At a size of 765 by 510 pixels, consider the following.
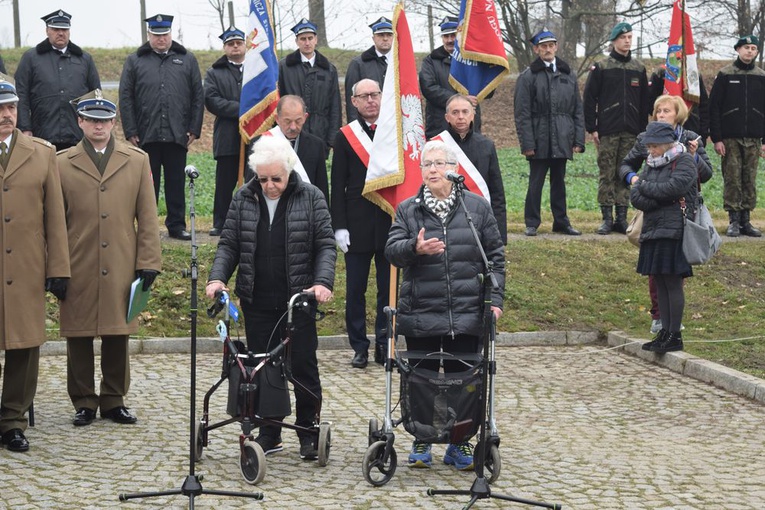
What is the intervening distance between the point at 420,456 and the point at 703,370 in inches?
154

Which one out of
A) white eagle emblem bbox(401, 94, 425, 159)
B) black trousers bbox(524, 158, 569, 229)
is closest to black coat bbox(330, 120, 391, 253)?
white eagle emblem bbox(401, 94, 425, 159)

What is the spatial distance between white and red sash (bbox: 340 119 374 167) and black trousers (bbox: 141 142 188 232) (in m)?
4.15

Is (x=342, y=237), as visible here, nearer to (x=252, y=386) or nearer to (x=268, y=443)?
(x=268, y=443)

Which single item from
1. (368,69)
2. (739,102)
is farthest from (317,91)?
(739,102)

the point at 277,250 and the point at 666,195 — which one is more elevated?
the point at 666,195

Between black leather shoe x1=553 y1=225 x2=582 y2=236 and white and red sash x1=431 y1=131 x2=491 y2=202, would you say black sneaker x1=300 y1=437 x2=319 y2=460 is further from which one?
black leather shoe x1=553 y1=225 x2=582 y2=236

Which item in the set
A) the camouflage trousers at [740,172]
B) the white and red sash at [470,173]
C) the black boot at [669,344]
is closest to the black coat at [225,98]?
the white and red sash at [470,173]

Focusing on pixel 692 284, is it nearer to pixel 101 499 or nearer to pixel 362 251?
pixel 362 251

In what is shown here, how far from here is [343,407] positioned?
30.4ft

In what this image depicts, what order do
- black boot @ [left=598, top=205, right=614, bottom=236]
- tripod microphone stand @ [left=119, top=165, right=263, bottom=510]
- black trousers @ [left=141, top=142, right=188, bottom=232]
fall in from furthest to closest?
black boot @ [left=598, top=205, right=614, bottom=236] < black trousers @ [left=141, top=142, right=188, bottom=232] < tripod microphone stand @ [left=119, top=165, right=263, bottom=510]

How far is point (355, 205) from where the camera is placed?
10.4 metres

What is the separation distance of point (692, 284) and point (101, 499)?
8.68 m

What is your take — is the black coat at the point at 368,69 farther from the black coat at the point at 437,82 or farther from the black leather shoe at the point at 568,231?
the black leather shoe at the point at 568,231

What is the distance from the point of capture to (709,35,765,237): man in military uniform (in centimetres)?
1591
